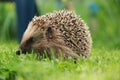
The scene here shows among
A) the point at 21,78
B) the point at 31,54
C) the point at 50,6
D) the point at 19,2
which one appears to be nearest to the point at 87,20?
the point at 50,6

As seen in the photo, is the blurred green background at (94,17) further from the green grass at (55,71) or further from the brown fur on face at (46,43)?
the green grass at (55,71)

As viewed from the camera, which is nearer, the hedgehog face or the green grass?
the green grass

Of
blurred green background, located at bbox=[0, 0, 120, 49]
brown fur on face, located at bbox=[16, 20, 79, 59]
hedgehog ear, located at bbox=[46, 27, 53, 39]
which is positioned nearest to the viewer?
brown fur on face, located at bbox=[16, 20, 79, 59]

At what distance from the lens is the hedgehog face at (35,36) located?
5.89m

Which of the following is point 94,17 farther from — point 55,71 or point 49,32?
point 55,71

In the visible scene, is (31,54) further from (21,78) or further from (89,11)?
(89,11)

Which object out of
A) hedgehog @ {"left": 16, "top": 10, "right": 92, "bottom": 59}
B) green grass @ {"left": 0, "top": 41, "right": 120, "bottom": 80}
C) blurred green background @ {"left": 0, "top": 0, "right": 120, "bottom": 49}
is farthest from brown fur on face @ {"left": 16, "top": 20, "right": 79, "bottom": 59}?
blurred green background @ {"left": 0, "top": 0, "right": 120, "bottom": 49}

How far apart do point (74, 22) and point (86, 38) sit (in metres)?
0.27

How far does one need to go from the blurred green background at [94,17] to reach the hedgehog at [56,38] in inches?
182

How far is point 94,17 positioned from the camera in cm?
1202

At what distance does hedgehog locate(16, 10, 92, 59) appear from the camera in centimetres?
586

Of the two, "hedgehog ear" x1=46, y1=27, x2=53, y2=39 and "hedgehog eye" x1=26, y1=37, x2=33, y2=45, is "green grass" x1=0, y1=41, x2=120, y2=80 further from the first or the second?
"hedgehog ear" x1=46, y1=27, x2=53, y2=39

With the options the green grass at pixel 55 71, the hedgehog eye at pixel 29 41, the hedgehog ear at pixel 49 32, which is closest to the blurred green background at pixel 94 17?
the hedgehog ear at pixel 49 32

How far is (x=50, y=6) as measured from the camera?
41.2ft
